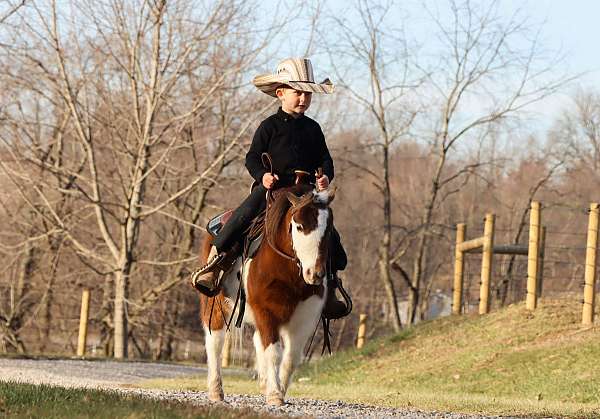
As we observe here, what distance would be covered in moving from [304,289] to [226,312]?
5.02ft

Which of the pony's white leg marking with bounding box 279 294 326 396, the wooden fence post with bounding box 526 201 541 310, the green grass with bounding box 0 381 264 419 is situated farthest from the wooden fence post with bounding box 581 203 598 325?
the green grass with bounding box 0 381 264 419

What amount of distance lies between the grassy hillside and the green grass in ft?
14.6

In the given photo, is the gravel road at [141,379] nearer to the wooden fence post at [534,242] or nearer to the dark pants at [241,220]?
the dark pants at [241,220]

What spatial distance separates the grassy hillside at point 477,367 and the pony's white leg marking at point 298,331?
9.17 feet

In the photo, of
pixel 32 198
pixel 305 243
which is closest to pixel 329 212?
pixel 305 243

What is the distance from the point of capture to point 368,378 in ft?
71.9

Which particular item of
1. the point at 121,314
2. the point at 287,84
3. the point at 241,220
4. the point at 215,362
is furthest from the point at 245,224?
the point at 121,314

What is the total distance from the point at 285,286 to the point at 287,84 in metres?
2.07

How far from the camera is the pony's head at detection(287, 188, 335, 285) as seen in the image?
9.57 metres

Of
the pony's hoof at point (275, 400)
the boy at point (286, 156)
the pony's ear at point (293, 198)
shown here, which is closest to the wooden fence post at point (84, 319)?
the boy at point (286, 156)

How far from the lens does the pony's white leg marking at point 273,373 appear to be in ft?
33.1

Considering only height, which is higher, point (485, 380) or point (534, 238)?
point (534, 238)

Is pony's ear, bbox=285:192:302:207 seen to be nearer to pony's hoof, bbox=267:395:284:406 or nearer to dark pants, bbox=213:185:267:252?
dark pants, bbox=213:185:267:252

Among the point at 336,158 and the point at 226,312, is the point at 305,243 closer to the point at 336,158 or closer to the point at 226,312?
the point at 226,312
